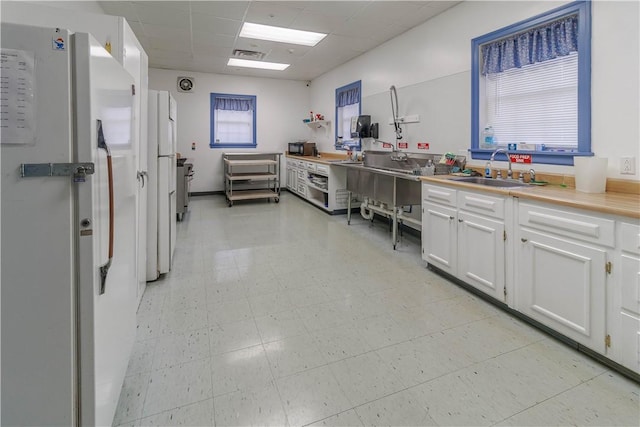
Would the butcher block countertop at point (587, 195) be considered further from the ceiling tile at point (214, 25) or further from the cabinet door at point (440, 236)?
the ceiling tile at point (214, 25)

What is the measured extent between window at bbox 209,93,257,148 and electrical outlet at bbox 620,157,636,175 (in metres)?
6.86

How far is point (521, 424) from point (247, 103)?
7666mm

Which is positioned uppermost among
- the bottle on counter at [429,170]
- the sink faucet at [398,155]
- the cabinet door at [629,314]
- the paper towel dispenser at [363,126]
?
the paper towel dispenser at [363,126]

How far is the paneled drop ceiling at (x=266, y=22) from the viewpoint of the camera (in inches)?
152

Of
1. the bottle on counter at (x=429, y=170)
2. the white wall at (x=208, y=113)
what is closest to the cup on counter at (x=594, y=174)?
the bottle on counter at (x=429, y=170)

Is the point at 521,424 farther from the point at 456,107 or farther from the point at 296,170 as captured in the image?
the point at 296,170

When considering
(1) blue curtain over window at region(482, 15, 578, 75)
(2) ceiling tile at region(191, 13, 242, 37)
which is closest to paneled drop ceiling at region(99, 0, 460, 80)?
(2) ceiling tile at region(191, 13, 242, 37)

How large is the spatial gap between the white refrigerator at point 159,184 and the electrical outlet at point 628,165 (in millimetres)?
3483

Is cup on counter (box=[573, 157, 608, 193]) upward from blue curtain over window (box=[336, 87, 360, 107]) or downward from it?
downward

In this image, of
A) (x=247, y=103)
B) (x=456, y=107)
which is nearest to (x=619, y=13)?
(x=456, y=107)

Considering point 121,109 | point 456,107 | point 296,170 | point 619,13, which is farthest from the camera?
point 296,170

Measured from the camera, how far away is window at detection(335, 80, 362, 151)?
6053mm

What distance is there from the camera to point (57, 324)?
3.51ft

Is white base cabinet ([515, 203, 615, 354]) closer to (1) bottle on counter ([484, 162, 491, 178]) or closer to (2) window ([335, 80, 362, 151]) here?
(1) bottle on counter ([484, 162, 491, 178])
